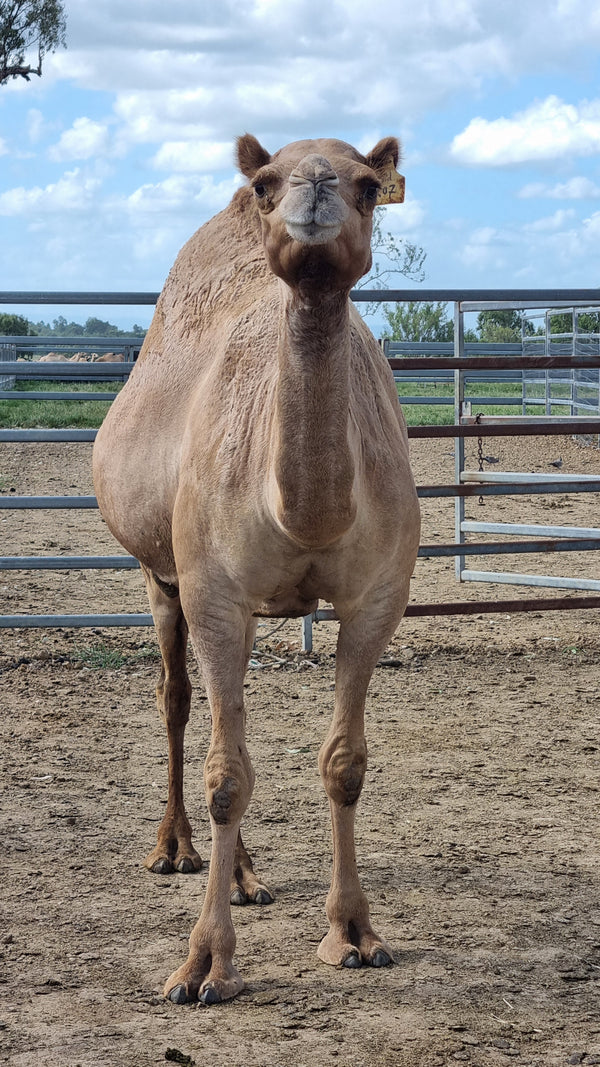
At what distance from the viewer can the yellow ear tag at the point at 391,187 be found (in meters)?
3.14

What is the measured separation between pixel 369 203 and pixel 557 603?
4.95 meters

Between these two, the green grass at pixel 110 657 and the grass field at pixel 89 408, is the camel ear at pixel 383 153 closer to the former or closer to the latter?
the green grass at pixel 110 657

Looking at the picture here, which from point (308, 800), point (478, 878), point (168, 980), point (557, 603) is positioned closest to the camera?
point (168, 980)

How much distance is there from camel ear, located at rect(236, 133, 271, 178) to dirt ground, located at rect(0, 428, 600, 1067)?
86.9 inches

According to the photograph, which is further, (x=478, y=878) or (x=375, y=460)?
(x=478, y=878)

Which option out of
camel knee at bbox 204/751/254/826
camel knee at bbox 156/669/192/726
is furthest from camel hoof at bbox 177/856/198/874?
camel knee at bbox 204/751/254/826

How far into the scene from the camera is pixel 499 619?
8227mm

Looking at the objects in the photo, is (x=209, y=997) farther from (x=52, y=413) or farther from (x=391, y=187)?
(x=52, y=413)

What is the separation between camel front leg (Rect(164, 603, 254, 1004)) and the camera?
3.29 metres

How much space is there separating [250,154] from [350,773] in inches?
69.3

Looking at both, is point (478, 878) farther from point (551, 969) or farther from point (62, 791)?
point (62, 791)

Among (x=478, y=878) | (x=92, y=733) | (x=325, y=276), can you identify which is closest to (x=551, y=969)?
(x=478, y=878)

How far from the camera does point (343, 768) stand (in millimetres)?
3490

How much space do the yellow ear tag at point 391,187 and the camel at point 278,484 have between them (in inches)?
2.1
